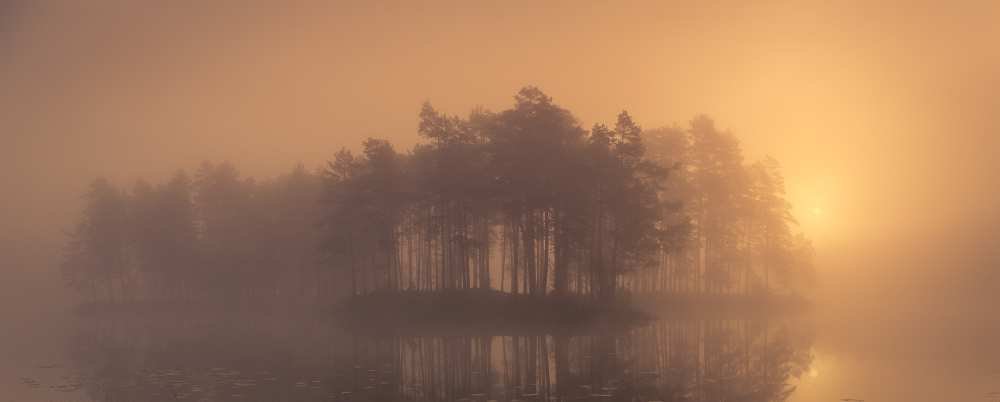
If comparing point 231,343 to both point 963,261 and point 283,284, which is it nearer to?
point 283,284

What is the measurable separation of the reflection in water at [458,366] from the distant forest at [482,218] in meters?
9.57

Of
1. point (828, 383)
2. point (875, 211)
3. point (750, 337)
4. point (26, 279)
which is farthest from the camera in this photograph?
point (875, 211)

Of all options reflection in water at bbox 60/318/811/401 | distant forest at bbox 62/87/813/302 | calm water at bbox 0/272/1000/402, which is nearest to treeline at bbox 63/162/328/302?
distant forest at bbox 62/87/813/302

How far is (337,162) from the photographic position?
236ft

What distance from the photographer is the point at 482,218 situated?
2749 inches

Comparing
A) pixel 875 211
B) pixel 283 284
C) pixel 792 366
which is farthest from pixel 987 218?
pixel 792 366

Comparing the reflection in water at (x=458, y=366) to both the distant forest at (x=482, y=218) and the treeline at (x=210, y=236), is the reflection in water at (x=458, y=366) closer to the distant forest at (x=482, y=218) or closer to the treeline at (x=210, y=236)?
the distant forest at (x=482, y=218)

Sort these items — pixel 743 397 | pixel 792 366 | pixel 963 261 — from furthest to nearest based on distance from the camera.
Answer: pixel 963 261, pixel 792 366, pixel 743 397

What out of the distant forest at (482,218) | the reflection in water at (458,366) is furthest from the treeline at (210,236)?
the reflection in water at (458,366)

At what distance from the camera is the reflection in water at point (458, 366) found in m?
28.5

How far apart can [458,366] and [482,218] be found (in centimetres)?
3466

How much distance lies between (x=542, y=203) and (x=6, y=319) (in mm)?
69008

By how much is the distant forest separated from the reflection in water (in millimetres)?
9574

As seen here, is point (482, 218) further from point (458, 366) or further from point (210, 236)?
point (210, 236)
